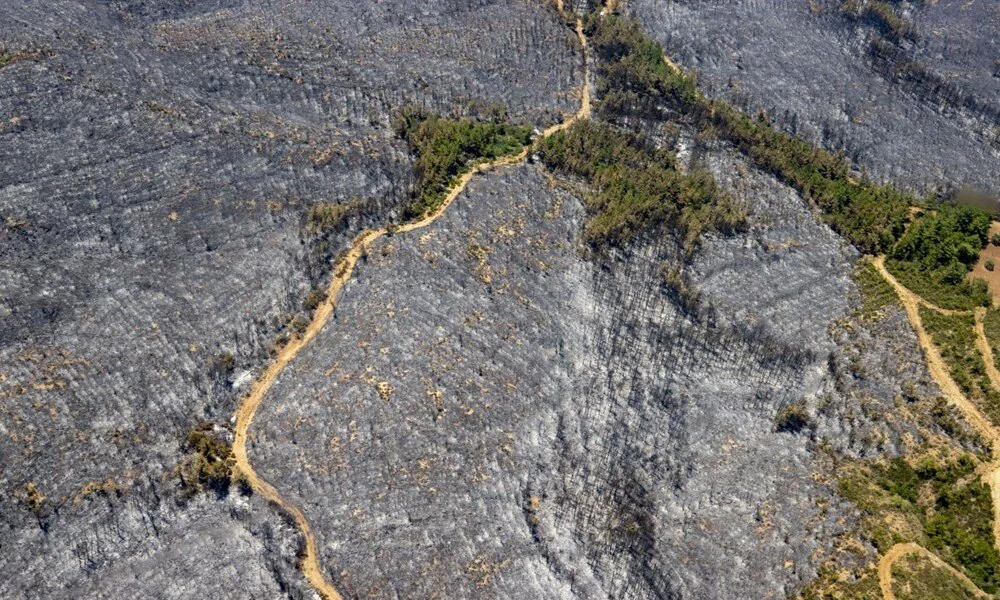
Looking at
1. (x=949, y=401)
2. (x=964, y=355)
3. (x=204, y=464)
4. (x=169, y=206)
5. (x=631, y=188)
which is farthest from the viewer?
(x=631, y=188)

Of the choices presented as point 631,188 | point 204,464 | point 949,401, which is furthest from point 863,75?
point 204,464

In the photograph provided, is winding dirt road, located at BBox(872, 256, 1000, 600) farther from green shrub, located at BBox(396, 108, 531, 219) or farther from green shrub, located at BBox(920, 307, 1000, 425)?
green shrub, located at BBox(396, 108, 531, 219)

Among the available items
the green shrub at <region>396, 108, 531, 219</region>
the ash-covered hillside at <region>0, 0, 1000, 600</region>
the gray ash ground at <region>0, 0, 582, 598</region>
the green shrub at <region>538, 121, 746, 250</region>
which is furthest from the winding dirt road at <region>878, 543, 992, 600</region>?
the green shrub at <region>396, 108, 531, 219</region>

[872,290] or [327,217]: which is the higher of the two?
[872,290]


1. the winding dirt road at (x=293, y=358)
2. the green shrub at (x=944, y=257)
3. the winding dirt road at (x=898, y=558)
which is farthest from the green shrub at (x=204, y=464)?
the green shrub at (x=944, y=257)

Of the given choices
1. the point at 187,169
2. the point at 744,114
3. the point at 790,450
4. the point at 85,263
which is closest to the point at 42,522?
the point at 85,263

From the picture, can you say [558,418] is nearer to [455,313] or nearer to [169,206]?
[455,313]
